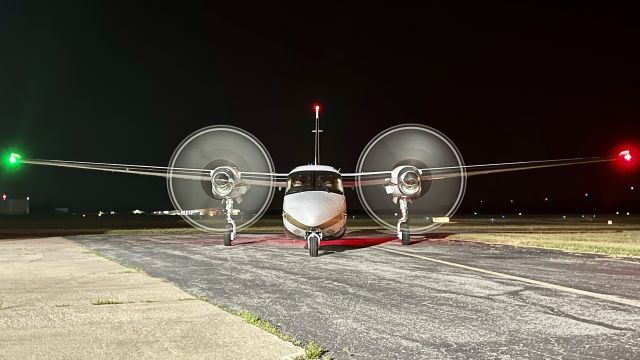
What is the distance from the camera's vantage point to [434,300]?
903 cm

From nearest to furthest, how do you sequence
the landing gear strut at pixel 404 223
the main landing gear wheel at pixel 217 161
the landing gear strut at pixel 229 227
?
the landing gear strut at pixel 229 227 → the landing gear strut at pixel 404 223 → the main landing gear wheel at pixel 217 161

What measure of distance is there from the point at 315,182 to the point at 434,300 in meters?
10.7

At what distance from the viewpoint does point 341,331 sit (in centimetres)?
670

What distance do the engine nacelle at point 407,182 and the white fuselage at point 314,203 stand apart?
327 cm

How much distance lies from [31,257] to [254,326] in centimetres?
1290

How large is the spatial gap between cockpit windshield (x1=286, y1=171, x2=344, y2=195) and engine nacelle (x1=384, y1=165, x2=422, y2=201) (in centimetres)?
330

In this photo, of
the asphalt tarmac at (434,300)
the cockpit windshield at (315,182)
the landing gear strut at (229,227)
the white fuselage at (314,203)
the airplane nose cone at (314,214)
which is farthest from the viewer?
the landing gear strut at (229,227)

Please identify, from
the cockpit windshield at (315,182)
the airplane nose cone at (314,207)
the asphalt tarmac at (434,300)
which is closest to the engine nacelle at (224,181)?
the cockpit windshield at (315,182)

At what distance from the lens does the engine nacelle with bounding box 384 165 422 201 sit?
2198cm

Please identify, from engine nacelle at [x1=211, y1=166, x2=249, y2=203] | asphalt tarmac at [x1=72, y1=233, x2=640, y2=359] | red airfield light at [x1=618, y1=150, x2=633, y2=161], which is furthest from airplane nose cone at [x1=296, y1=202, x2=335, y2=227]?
red airfield light at [x1=618, y1=150, x2=633, y2=161]

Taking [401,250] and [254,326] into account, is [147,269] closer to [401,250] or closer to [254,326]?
[254,326]

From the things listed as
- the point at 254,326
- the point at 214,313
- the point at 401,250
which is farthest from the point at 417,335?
the point at 401,250

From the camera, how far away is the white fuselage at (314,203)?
1722 cm

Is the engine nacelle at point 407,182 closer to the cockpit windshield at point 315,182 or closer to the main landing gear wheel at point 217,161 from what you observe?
the cockpit windshield at point 315,182
